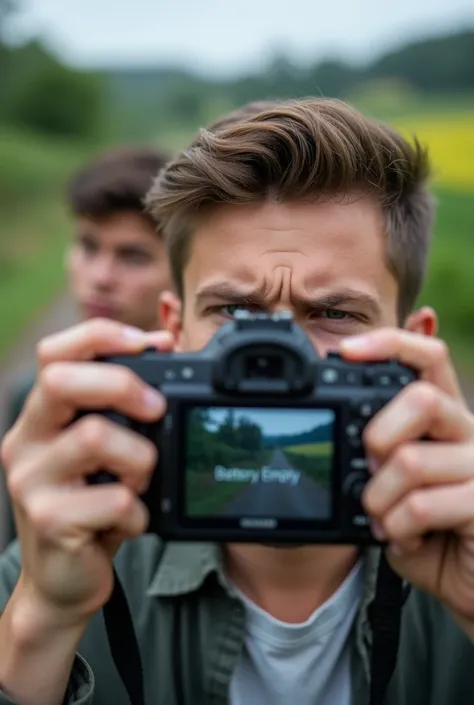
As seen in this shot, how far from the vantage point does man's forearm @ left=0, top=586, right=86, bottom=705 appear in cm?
159

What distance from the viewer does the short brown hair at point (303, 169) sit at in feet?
6.61

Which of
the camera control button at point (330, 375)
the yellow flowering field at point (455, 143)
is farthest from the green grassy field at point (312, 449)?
the yellow flowering field at point (455, 143)

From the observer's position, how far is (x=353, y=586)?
6.42 feet

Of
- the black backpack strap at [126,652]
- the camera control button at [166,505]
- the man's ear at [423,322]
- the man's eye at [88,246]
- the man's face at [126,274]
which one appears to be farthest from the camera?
the man's eye at [88,246]

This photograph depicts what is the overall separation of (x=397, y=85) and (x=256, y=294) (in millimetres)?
9783

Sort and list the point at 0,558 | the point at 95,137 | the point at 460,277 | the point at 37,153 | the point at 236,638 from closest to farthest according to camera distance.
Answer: the point at 236,638
the point at 0,558
the point at 460,277
the point at 37,153
the point at 95,137

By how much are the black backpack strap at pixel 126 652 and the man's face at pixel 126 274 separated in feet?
8.97

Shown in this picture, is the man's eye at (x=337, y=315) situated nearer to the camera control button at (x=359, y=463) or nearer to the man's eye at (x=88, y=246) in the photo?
the camera control button at (x=359, y=463)

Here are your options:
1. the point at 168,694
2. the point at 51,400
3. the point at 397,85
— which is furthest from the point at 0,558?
the point at 397,85

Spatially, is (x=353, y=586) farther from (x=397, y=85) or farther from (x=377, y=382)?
(x=397, y=85)

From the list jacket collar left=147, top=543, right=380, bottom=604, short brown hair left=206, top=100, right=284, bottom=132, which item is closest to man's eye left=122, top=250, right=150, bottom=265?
short brown hair left=206, top=100, right=284, bottom=132

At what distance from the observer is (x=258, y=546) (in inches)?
77.8

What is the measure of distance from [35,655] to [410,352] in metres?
0.85

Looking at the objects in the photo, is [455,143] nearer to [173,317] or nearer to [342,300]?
[173,317]
